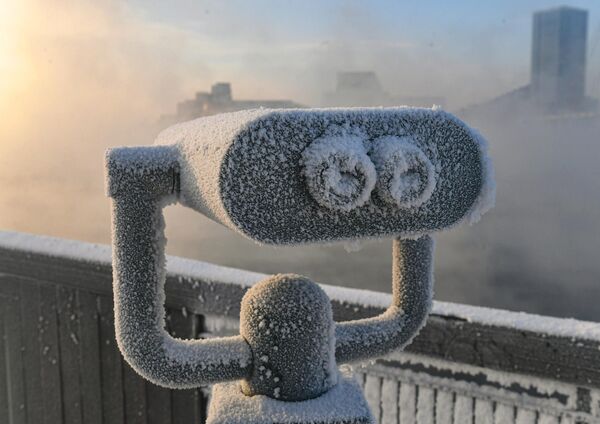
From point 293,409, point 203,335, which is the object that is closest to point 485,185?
point 293,409

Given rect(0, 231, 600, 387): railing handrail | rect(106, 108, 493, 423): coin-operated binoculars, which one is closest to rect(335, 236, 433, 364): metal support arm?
rect(106, 108, 493, 423): coin-operated binoculars

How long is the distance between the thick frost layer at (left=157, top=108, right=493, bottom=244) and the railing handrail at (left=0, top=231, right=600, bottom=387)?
2.94 ft

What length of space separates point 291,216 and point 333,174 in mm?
66

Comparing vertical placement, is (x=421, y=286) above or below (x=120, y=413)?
above

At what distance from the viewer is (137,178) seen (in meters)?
0.75

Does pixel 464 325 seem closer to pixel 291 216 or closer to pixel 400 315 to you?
pixel 400 315

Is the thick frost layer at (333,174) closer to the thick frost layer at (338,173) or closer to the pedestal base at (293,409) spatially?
the thick frost layer at (338,173)

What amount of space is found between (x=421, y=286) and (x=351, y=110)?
0.36 metres

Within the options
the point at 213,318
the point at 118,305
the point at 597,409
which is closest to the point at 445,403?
the point at 597,409

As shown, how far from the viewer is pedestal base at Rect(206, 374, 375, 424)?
0.76 metres

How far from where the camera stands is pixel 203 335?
201cm

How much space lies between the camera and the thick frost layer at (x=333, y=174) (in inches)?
24.5

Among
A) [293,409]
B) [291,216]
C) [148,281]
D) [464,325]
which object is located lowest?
[464,325]

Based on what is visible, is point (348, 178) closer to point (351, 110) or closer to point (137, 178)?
point (351, 110)
